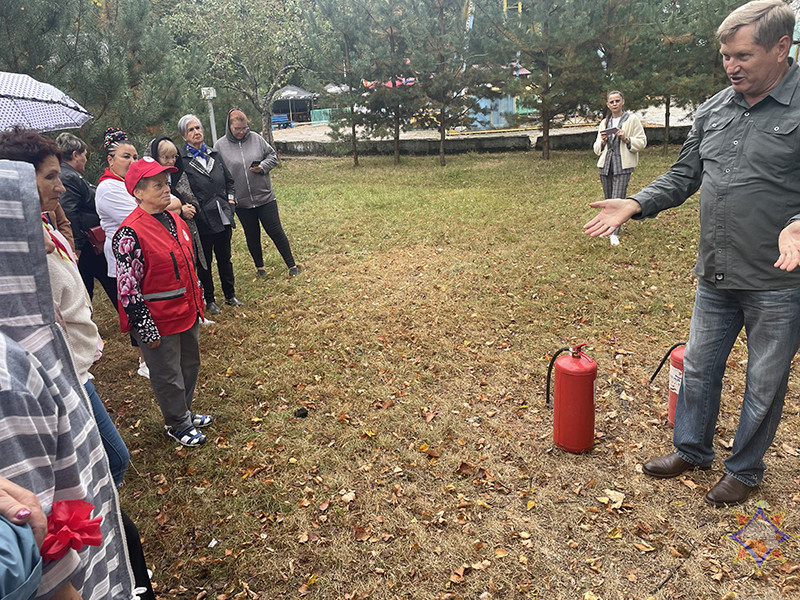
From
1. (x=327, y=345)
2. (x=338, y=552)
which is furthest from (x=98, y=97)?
(x=338, y=552)

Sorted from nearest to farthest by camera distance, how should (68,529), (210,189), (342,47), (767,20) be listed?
(68,529), (767,20), (210,189), (342,47)

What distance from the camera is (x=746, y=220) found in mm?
2773

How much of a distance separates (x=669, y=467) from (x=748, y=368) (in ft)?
2.77

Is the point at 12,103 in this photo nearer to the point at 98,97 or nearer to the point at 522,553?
the point at 98,97

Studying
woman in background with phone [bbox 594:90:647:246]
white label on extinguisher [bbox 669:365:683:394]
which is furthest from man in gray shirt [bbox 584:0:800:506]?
woman in background with phone [bbox 594:90:647:246]

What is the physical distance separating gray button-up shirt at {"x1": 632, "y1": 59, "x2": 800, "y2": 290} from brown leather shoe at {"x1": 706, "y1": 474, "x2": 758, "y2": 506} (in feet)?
3.97

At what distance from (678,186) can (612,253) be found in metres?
4.90

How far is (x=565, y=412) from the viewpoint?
3.68 meters

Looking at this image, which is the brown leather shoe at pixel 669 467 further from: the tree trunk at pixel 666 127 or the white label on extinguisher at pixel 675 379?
the tree trunk at pixel 666 127

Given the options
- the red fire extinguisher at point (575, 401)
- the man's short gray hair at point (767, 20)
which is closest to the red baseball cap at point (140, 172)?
the red fire extinguisher at point (575, 401)

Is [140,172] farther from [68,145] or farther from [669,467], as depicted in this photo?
[669,467]

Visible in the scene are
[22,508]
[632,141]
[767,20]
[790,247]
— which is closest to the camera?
[22,508]

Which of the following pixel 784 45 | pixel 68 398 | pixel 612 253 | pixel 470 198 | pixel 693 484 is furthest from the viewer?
pixel 470 198

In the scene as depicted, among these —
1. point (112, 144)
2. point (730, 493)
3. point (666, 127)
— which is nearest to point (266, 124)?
point (666, 127)
